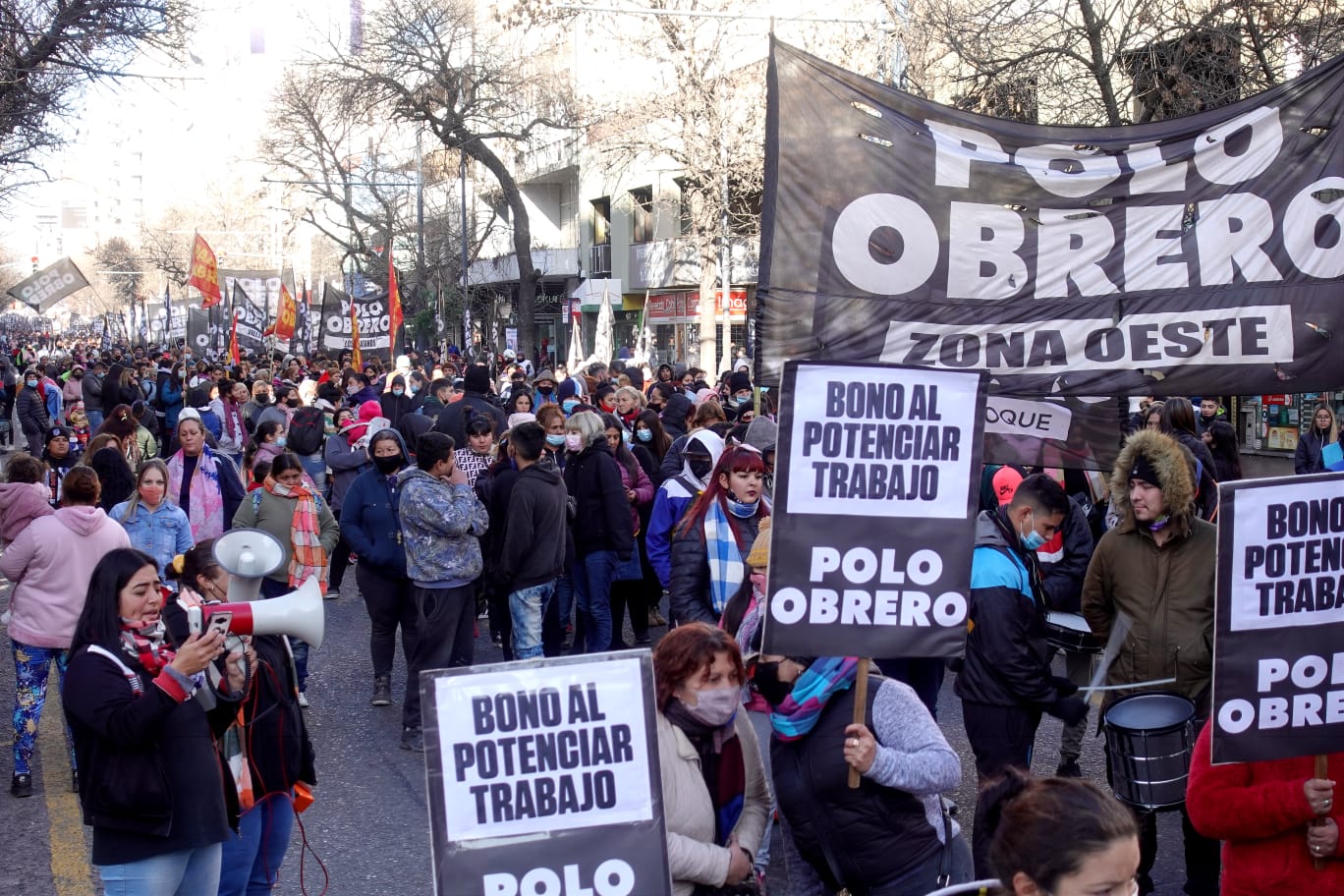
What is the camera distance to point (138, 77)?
1254cm

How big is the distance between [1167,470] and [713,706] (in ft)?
8.46

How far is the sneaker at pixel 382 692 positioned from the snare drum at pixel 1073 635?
434 centimetres

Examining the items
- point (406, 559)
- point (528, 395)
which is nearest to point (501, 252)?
point (528, 395)

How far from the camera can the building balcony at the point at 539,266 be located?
49.9 m

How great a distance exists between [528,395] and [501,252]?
144ft

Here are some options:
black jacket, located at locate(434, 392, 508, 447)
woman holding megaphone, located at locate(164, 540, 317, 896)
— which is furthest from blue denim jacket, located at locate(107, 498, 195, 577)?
black jacket, located at locate(434, 392, 508, 447)

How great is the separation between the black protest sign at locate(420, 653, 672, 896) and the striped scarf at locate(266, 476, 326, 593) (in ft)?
18.9

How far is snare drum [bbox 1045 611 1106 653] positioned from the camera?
620 centimetres

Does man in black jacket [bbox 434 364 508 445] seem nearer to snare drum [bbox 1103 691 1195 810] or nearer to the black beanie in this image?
the black beanie

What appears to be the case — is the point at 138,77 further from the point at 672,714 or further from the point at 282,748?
the point at 672,714

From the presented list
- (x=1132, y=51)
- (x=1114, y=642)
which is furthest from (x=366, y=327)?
(x=1114, y=642)

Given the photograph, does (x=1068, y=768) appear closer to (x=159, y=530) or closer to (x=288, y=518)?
(x=288, y=518)

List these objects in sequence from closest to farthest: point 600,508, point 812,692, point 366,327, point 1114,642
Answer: point 812,692 < point 1114,642 < point 600,508 < point 366,327

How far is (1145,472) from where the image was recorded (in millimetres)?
5629
